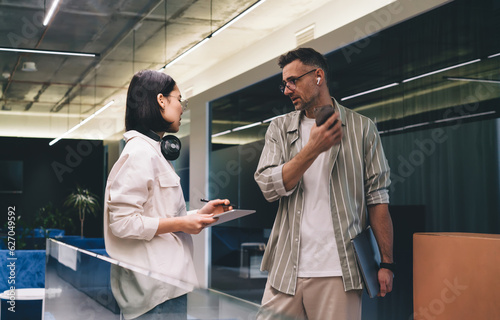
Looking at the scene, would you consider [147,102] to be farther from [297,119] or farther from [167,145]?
[297,119]

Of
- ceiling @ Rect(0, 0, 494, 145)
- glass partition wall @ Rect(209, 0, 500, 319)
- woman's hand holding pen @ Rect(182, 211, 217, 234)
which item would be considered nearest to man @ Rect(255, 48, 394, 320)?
woman's hand holding pen @ Rect(182, 211, 217, 234)

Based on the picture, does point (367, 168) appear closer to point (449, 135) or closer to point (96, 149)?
point (449, 135)

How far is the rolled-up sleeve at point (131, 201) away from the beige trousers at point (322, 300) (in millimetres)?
521

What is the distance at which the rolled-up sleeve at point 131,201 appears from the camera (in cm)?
144

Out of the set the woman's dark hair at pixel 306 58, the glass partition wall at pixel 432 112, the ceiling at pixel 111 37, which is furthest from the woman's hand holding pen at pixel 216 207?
the ceiling at pixel 111 37

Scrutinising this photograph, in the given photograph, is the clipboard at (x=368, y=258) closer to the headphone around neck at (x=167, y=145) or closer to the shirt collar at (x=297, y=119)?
the shirt collar at (x=297, y=119)

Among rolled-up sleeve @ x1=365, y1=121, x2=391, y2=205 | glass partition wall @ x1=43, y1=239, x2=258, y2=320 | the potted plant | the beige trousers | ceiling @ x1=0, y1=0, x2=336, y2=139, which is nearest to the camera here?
glass partition wall @ x1=43, y1=239, x2=258, y2=320

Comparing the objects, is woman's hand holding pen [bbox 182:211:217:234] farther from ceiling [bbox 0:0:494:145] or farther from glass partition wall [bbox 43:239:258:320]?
ceiling [bbox 0:0:494:145]

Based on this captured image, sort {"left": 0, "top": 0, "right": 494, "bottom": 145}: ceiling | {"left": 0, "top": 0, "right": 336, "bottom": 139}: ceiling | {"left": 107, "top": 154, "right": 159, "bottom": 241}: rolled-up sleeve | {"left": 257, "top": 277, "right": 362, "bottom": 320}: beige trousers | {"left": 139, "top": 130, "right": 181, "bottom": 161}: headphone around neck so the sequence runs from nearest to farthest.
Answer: {"left": 107, "top": 154, "right": 159, "bottom": 241}: rolled-up sleeve, {"left": 139, "top": 130, "right": 181, "bottom": 161}: headphone around neck, {"left": 257, "top": 277, "right": 362, "bottom": 320}: beige trousers, {"left": 0, "top": 0, "right": 494, "bottom": 145}: ceiling, {"left": 0, "top": 0, "right": 336, "bottom": 139}: ceiling

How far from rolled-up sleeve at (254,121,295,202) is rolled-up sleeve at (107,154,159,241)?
0.45m

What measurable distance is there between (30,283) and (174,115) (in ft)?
11.5

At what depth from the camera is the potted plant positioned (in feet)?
Result: 45.7

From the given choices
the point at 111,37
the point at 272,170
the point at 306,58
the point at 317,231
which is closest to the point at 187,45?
the point at 111,37

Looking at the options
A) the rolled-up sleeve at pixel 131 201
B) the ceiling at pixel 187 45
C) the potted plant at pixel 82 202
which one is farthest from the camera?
the potted plant at pixel 82 202
